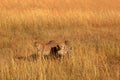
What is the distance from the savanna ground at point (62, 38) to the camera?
216 inches

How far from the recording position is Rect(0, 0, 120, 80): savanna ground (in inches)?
216

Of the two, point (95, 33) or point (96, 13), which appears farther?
point (96, 13)

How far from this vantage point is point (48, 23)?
10.9m

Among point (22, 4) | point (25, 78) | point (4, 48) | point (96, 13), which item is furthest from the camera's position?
point (22, 4)

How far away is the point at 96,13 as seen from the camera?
12.2 m

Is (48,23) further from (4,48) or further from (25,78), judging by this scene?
(25,78)

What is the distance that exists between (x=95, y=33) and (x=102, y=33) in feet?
0.71

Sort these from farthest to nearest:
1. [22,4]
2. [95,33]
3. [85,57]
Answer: [22,4] → [95,33] → [85,57]

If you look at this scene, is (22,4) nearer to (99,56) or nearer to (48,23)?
(48,23)

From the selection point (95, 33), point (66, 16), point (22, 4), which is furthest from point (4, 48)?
point (22, 4)

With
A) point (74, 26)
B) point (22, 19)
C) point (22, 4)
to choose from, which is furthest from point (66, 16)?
point (22, 4)

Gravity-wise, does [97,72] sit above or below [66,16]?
below

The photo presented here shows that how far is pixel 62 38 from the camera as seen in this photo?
9.21m

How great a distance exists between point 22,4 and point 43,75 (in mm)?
9552
